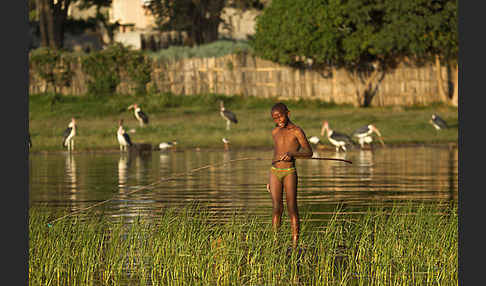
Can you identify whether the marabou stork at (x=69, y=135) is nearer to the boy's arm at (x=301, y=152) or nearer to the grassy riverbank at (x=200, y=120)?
the grassy riverbank at (x=200, y=120)

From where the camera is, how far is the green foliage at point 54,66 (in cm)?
5066

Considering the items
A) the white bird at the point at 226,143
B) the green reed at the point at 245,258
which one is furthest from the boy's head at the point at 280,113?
the white bird at the point at 226,143

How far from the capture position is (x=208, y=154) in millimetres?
30000

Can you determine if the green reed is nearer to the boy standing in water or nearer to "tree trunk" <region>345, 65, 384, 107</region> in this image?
the boy standing in water

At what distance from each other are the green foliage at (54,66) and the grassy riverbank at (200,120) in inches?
80.6

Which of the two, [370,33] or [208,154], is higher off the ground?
[370,33]

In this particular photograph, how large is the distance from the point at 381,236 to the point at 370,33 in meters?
33.6

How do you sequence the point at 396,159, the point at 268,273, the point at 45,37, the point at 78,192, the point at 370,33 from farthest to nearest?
the point at 45,37 → the point at 370,33 → the point at 396,159 → the point at 78,192 → the point at 268,273

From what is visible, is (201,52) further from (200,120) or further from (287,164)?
(287,164)

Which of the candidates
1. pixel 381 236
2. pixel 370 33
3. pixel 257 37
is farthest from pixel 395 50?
pixel 381 236

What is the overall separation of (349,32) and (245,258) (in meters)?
34.8

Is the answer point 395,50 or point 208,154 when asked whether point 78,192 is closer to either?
point 208,154

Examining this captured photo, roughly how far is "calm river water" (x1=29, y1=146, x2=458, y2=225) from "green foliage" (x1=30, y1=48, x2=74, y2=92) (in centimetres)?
1972

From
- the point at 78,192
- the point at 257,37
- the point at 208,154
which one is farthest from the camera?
the point at 257,37
